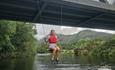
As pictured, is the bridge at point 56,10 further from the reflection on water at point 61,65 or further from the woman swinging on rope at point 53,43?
the reflection on water at point 61,65

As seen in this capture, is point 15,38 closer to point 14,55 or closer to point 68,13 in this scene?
point 14,55

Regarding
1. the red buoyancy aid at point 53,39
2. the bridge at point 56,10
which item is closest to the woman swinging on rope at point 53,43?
the red buoyancy aid at point 53,39

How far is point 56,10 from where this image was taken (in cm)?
2055

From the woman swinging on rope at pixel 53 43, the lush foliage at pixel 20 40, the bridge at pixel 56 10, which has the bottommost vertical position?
the lush foliage at pixel 20 40

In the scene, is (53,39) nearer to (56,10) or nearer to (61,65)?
(56,10)

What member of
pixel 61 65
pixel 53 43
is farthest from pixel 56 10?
pixel 61 65

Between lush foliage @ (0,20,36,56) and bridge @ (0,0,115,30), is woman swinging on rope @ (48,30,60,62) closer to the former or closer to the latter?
bridge @ (0,0,115,30)

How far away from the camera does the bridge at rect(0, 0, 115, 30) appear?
703 inches

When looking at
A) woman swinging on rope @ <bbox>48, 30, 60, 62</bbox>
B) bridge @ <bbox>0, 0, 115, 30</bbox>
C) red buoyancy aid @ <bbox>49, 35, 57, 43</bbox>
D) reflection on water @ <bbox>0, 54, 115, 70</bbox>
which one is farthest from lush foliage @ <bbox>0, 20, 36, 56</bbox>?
red buoyancy aid @ <bbox>49, 35, 57, 43</bbox>

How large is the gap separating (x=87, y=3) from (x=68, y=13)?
356 cm

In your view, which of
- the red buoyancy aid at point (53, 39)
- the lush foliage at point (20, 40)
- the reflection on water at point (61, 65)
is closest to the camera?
the red buoyancy aid at point (53, 39)

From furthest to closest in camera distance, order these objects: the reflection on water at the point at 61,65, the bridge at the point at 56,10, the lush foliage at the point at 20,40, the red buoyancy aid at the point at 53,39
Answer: the lush foliage at the point at 20,40
the reflection on water at the point at 61,65
the bridge at the point at 56,10
the red buoyancy aid at the point at 53,39

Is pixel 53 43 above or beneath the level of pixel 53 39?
beneath

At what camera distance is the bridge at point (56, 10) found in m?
17.9
